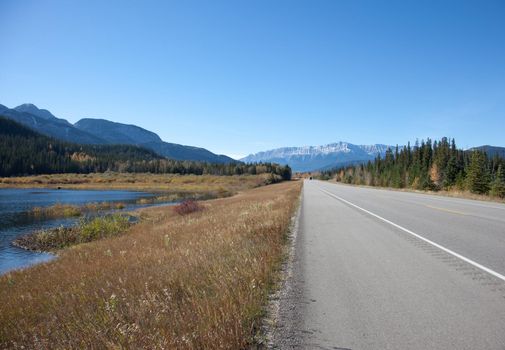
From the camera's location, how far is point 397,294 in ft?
16.6

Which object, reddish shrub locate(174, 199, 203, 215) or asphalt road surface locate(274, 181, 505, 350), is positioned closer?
asphalt road surface locate(274, 181, 505, 350)

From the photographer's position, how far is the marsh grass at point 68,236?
1939 cm

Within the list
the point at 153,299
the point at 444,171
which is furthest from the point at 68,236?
the point at 444,171

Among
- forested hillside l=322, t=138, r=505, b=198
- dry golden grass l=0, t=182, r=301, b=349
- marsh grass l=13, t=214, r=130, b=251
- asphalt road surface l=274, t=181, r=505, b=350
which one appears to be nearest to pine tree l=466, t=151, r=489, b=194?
forested hillside l=322, t=138, r=505, b=198

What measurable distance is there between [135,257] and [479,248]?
960 cm

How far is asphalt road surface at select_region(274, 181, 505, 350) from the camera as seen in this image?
12.2 feet

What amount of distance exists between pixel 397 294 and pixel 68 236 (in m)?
20.7

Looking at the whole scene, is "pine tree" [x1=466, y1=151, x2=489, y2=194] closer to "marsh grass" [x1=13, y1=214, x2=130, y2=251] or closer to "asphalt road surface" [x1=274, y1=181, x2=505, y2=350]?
"asphalt road surface" [x1=274, y1=181, x2=505, y2=350]

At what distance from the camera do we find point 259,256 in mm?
7273

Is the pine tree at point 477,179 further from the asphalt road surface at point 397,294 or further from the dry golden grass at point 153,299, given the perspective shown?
the dry golden grass at point 153,299

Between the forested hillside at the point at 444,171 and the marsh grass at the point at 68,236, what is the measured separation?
3414 cm

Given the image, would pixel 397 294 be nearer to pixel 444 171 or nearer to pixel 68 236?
pixel 68 236

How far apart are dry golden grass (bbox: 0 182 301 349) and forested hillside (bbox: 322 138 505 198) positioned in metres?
33.5

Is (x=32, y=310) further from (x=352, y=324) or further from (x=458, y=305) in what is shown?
(x=458, y=305)
